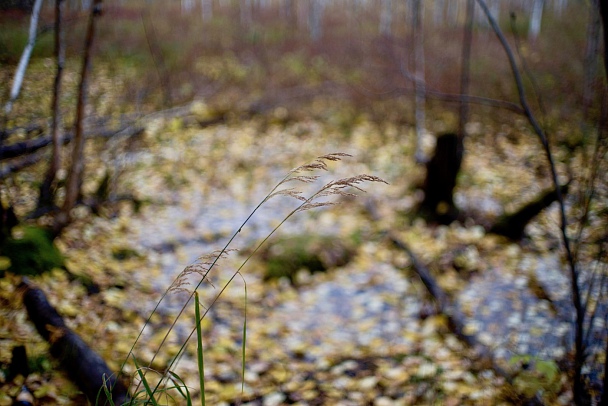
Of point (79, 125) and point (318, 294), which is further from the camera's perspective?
point (318, 294)

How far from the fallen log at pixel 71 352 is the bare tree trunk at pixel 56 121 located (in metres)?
1.66

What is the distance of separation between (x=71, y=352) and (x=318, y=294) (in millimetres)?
2220

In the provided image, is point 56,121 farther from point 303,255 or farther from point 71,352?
point 303,255

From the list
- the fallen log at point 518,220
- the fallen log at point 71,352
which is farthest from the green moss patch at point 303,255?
the fallen log at point 71,352

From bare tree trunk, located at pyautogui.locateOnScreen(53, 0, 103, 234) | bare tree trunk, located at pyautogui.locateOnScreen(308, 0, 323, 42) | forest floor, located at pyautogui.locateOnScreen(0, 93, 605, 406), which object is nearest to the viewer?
forest floor, located at pyautogui.locateOnScreen(0, 93, 605, 406)

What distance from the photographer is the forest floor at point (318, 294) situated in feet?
8.06

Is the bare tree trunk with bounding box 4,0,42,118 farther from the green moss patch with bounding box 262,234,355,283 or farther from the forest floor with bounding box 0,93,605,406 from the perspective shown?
the green moss patch with bounding box 262,234,355,283

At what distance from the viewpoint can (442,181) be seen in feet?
17.1

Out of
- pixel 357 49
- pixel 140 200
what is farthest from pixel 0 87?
pixel 357 49

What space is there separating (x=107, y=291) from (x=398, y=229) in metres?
3.27

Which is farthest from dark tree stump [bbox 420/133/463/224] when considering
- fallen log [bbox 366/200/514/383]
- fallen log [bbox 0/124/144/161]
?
fallen log [bbox 0/124/144/161]

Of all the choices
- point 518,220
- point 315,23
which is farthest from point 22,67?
point 315,23

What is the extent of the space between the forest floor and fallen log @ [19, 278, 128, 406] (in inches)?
3.3

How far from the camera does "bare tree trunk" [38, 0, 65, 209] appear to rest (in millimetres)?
3527
